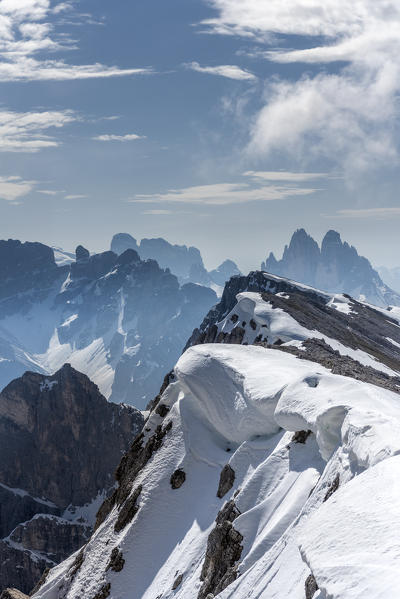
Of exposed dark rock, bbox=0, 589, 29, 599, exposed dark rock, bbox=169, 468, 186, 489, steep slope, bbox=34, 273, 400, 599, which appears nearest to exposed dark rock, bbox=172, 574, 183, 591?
steep slope, bbox=34, 273, 400, 599

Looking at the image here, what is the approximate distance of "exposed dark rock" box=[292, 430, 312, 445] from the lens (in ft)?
94.6

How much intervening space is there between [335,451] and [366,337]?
3064 inches

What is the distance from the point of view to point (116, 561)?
35.8m

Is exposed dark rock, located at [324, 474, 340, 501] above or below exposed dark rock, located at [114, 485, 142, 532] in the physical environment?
→ above

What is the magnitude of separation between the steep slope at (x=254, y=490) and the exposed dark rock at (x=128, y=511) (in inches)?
4.0

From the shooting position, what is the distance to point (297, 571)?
19250 mm

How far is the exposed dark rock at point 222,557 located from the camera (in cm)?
2541

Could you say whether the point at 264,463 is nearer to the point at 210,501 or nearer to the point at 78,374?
the point at 210,501

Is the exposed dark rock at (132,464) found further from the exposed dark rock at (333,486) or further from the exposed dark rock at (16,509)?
the exposed dark rock at (16,509)

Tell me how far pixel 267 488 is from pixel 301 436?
3.26 metres

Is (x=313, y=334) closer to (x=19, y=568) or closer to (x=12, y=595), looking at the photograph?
(x=12, y=595)

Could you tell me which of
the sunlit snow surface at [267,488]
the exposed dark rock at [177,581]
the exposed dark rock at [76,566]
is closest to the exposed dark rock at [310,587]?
the sunlit snow surface at [267,488]

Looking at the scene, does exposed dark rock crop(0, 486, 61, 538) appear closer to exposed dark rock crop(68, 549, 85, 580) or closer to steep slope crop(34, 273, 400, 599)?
steep slope crop(34, 273, 400, 599)

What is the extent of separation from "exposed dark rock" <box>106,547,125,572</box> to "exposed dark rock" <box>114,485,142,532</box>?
2.01 meters
